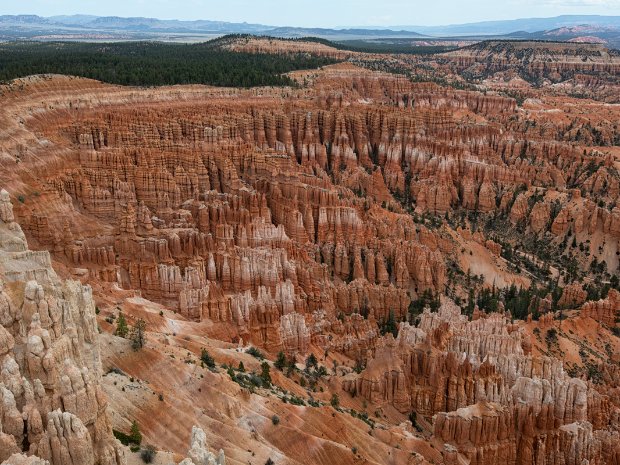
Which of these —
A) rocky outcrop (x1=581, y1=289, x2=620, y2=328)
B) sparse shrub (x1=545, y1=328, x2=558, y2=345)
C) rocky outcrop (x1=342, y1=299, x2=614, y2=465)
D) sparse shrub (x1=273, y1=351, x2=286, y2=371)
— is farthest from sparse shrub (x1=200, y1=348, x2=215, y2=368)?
rocky outcrop (x1=581, y1=289, x2=620, y2=328)

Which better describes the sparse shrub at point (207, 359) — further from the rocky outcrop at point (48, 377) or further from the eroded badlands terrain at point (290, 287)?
the rocky outcrop at point (48, 377)

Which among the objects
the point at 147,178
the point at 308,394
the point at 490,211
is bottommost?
the point at 490,211

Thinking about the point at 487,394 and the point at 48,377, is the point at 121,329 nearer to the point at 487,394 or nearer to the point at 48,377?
the point at 48,377

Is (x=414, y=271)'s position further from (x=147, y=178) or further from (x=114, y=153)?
(x=114, y=153)

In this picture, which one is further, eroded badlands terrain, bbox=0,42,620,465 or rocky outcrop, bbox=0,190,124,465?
eroded badlands terrain, bbox=0,42,620,465

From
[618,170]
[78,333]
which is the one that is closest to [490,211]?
[618,170]


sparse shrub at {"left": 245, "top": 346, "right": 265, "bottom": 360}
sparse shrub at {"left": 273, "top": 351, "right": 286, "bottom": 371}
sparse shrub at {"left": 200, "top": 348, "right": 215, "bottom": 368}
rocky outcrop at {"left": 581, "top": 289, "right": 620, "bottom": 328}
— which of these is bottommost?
rocky outcrop at {"left": 581, "top": 289, "right": 620, "bottom": 328}

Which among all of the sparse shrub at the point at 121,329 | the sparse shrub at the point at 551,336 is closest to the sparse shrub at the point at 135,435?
the sparse shrub at the point at 121,329

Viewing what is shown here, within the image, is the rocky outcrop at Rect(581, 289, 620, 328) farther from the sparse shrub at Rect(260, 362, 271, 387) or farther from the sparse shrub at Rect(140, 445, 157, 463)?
the sparse shrub at Rect(140, 445, 157, 463)
